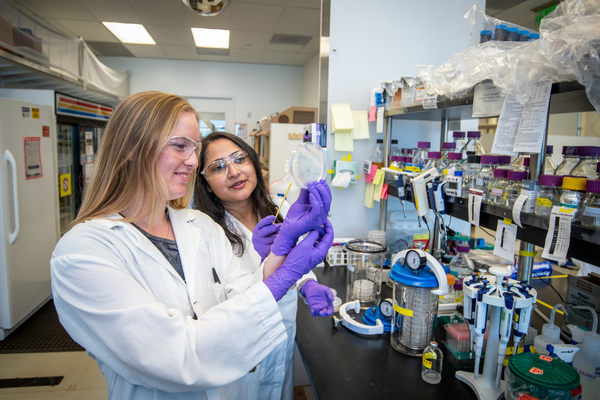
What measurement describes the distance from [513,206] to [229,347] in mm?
899

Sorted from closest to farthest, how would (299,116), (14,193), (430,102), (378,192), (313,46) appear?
(430,102) < (378,192) < (14,193) < (299,116) < (313,46)

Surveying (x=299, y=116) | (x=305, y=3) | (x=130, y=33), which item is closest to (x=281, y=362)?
(x=299, y=116)

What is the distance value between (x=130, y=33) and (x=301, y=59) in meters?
2.93

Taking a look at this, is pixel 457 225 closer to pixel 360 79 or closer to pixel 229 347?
pixel 360 79

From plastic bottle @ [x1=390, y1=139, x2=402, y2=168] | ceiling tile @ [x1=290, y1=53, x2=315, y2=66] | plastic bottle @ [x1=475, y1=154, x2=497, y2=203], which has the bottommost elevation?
plastic bottle @ [x1=475, y1=154, x2=497, y2=203]

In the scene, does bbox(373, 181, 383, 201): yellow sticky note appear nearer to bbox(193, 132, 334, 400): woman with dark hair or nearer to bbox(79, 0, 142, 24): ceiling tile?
bbox(193, 132, 334, 400): woman with dark hair

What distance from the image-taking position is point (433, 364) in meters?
1.06

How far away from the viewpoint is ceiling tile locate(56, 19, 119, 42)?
4949 millimetres

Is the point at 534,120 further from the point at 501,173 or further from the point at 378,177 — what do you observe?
the point at 378,177

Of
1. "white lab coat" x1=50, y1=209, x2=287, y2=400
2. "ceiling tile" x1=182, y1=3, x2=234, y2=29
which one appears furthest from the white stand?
"ceiling tile" x1=182, y1=3, x2=234, y2=29

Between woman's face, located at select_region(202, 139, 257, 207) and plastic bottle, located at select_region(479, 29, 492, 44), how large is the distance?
1061 mm

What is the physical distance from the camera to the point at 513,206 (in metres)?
1.06

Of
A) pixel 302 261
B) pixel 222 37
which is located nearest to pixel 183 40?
pixel 222 37

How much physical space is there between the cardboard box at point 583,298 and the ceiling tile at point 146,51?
21.2 ft
